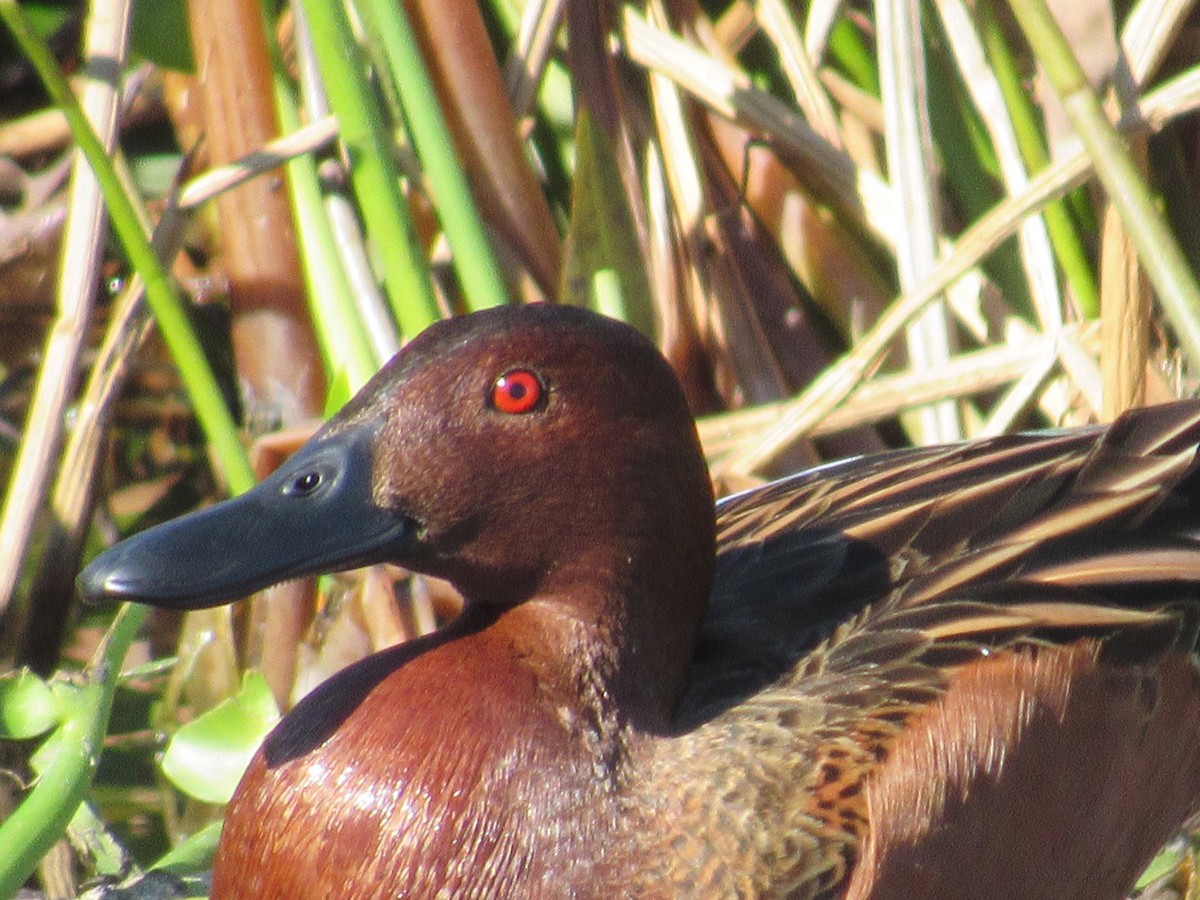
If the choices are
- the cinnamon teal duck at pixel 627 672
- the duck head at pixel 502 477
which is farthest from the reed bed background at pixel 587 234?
the duck head at pixel 502 477

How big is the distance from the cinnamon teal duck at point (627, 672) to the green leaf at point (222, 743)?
0.33m

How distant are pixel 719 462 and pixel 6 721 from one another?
4.42ft

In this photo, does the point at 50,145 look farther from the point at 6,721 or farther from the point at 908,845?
the point at 908,845

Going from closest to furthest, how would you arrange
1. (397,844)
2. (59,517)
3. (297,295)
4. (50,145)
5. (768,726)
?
1. (397,844)
2. (768,726)
3. (59,517)
4. (297,295)
5. (50,145)

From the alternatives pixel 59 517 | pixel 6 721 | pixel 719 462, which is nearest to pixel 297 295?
pixel 59 517

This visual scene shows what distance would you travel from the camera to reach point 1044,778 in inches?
83.8

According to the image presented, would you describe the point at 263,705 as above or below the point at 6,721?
below

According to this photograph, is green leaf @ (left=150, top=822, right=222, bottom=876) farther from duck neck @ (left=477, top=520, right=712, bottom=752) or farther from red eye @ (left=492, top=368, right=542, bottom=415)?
red eye @ (left=492, top=368, right=542, bottom=415)

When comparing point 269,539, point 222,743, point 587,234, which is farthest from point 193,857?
point 587,234

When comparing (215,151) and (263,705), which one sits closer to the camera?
(263,705)

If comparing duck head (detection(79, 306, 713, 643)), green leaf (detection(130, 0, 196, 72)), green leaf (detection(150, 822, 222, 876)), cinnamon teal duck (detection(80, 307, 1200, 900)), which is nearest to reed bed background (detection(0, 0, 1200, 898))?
green leaf (detection(130, 0, 196, 72))

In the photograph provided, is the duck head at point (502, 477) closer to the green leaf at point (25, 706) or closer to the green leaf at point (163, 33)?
the green leaf at point (25, 706)

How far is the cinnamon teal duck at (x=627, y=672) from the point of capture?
1.89 m

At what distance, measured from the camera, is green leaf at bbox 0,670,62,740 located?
2.06 meters
